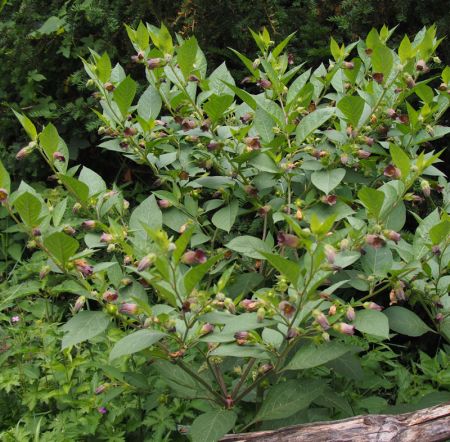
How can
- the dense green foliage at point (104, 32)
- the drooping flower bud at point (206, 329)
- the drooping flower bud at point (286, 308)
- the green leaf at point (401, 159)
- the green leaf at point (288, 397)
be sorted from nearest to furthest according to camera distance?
the drooping flower bud at point (286, 308) → the drooping flower bud at point (206, 329) → the green leaf at point (401, 159) → the green leaf at point (288, 397) → the dense green foliage at point (104, 32)

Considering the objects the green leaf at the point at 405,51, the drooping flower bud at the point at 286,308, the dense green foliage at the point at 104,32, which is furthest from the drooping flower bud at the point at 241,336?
the dense green foliage at the point at 104,32

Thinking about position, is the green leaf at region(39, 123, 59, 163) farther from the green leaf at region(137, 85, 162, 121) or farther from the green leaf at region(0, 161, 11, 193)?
the green leaf at region(137, 85, 162, 121)

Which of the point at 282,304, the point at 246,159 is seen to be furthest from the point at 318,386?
the point at 246,159

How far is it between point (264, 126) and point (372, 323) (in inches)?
27.0

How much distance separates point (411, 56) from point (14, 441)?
5.63 ft

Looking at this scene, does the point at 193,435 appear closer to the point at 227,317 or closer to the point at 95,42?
the point at 227,317

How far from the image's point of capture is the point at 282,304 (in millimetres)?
1651

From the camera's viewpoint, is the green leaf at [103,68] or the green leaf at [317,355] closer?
the green leaf at [317,355]

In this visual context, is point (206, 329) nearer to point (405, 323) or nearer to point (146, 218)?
point (146, 218)

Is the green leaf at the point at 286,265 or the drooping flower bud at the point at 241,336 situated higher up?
the green leaf at the point at 286,265

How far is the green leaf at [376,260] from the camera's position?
6.51 feet

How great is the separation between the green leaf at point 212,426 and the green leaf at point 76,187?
670mm

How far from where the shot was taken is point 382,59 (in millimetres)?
2133

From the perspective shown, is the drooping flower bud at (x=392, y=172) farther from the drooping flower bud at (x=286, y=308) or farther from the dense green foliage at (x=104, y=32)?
the dense green foliage at (x=104, y=32)
